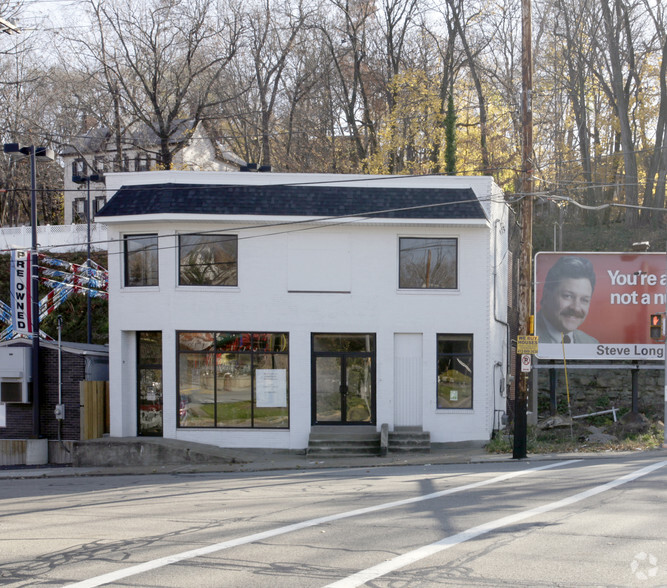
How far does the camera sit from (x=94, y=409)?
23062 millimetres

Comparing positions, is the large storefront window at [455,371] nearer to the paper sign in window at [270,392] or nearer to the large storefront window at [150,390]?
the paper sign in window at [270,392]

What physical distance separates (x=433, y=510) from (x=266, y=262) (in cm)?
1222

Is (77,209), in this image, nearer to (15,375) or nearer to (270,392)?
(15,375)

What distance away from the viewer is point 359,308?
22672 mm

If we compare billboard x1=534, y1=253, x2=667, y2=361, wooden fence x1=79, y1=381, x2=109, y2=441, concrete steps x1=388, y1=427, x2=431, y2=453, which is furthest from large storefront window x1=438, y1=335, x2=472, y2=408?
wooden fence x1=79, y1=381, x2=109, y2=441

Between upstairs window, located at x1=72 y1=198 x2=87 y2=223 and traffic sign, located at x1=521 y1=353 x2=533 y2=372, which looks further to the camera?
upstairs window, located at x1=72 y1=198 x2=87 y2=223

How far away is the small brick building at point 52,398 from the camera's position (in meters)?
23.1

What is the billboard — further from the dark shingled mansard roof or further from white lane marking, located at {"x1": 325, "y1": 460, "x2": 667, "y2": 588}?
white lane marking, located at {"x1": 325, "y1": 460, "x2": 667, "y2": 588}

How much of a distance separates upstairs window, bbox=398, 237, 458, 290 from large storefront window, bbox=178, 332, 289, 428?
13.2ft

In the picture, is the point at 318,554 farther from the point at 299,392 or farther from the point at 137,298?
the point at 137,298

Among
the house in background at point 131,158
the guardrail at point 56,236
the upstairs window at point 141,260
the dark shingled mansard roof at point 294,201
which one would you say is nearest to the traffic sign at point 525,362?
the dark shingled mansard roof at point 294,201

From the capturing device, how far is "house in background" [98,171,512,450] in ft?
74.1

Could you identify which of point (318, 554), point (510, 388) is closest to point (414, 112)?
point (510, 388)

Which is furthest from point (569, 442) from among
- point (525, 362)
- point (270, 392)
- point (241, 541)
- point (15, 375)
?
point (15, 375)
